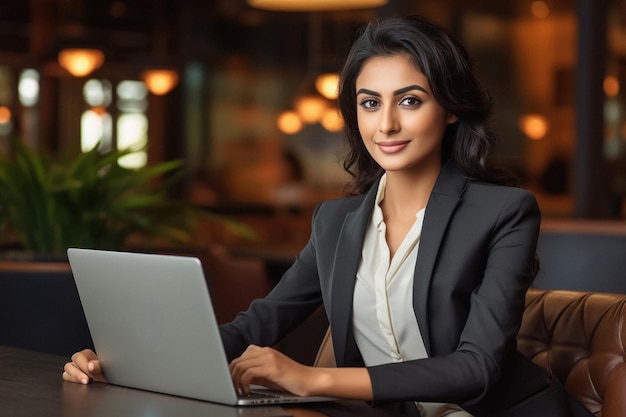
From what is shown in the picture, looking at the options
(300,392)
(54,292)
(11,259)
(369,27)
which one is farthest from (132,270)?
(11,259)

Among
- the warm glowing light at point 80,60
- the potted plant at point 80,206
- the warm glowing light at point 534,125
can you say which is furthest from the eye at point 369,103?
the warm glowing light at point 534,125

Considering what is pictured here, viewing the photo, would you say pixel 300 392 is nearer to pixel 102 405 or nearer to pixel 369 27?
pixel 102 405

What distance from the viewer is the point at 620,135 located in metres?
8.87

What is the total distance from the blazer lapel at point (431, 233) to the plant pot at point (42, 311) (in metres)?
1.91

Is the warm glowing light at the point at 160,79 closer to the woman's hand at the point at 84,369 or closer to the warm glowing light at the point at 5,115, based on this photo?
Answer: the warm glowing light at the point at 5,115

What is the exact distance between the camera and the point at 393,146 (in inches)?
75.3

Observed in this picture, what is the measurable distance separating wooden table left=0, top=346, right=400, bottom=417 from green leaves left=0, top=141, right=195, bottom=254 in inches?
92.6

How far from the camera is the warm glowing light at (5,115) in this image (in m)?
13.7

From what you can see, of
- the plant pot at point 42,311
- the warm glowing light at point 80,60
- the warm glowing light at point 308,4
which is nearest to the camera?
the plant pot at point 42,311

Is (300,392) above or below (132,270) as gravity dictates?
below

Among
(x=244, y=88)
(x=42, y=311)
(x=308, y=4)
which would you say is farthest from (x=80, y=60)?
(x=42, y=311)

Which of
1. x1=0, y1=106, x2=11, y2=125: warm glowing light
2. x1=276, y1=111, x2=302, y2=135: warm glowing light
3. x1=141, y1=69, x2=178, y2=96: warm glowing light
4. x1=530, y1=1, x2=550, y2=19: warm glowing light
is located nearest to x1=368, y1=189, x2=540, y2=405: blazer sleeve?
x1=141, y1=69, x2=178, y2=96: warm glowing light

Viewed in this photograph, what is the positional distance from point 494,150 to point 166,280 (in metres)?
0.77

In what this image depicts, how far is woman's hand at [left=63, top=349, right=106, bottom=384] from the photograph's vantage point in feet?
5.74
